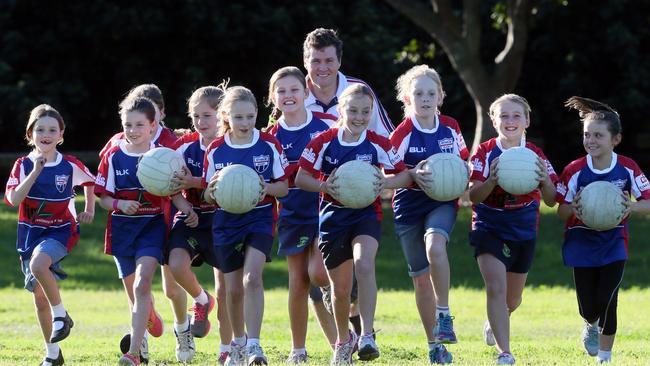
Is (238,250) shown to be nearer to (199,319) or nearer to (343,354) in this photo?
(343,354)

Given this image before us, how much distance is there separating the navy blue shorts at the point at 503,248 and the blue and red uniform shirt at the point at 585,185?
1.06 ft

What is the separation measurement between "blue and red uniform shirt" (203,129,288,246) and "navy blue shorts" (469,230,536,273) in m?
1.53

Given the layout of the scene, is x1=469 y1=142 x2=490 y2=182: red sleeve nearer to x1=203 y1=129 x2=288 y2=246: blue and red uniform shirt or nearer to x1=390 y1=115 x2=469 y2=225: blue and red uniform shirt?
x1=390 y1=115 x2=469 y2=225: blue and red uniform shirt

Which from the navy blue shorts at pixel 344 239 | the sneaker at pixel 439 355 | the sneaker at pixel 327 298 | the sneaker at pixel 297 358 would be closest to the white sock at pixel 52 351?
the sneaker at pixel 297 358

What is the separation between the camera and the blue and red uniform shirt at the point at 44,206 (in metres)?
9.54

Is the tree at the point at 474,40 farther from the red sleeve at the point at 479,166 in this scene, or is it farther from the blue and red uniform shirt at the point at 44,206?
the blue and red uniform shirt at the point at 44,206

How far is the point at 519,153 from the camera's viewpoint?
8867mm

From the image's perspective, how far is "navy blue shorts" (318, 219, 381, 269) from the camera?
8.91m

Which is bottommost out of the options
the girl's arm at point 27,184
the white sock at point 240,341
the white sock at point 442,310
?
the white sock at point 240,341

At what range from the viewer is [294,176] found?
932 centimetres

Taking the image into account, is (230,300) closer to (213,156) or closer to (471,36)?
(213,156)

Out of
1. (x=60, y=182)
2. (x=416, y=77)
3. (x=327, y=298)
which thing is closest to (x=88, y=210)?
(x=60, y=182)

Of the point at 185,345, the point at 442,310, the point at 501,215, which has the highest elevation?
the point at 501,215

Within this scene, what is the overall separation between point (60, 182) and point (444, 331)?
3227mm
